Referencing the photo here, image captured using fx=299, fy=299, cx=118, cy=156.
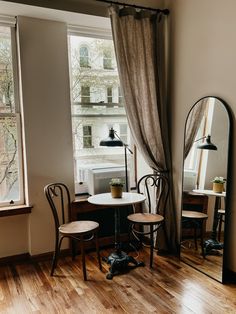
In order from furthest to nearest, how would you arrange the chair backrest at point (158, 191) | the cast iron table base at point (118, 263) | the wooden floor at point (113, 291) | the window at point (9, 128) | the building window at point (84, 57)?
1. the building window at point (84, 57)
2. the chair backrest at point (158, 191)
3. the window at point (9, 128)
4. the cast iron table base at point (118, 263)
5. the wooden floor at point (113, 291)

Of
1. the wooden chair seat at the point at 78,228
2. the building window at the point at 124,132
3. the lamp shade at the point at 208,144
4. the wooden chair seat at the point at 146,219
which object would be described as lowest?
the wooden chair seat at the point at 78,228

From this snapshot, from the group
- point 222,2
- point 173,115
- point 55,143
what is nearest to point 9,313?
point 55,143

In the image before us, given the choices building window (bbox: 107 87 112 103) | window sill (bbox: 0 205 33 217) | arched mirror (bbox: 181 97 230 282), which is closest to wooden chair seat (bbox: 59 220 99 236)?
window sill (bbox: 0 205 33 217)

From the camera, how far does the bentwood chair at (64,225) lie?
2.73 meters

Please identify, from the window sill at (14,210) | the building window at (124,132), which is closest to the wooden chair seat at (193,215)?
the building window at (124,132)

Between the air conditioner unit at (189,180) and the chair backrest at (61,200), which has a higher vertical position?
the air conditioner unit at (189,180)

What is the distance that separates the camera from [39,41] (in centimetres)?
303

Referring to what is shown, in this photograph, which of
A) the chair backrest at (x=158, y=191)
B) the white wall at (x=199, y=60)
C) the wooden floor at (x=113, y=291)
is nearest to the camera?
the wooden floor at (x=113, y=291)

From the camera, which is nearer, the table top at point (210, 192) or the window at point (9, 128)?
the table top at point (210, 192)

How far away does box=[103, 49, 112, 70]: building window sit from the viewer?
11.6 ft

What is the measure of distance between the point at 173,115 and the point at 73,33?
1429mm

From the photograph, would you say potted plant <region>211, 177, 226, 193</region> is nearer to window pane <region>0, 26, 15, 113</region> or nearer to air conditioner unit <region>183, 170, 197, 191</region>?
air conditioner unit <region>183, 170, 197, 191</region>

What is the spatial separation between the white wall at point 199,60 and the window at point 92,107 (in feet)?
2.44

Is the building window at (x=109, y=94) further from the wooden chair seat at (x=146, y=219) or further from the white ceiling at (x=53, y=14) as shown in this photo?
the wooden chair seat at (x=146, y=219)
